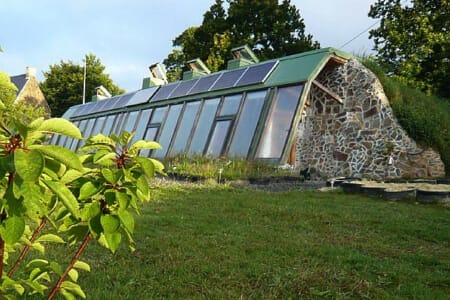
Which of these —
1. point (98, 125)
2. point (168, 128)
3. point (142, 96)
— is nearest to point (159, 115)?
point (168, 128)

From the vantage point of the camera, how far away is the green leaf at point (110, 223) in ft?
3.55

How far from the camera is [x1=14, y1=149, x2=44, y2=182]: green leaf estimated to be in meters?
0.83

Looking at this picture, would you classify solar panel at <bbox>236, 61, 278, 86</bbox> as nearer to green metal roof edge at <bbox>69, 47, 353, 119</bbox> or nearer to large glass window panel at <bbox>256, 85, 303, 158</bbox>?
green metal roof edge at <bbox>69, 47, 353, 119</bbox>

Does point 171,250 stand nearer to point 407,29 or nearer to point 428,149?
point 428,149

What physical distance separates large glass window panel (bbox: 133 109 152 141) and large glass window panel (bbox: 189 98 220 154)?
3.50m

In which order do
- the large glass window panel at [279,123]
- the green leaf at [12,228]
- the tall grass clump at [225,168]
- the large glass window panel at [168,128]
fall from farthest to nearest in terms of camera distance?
the large glass window panel at [168,128] → the large glass window panel at [279,123] → the tall grass clump at [225,168] → the green leaf at [12,228]

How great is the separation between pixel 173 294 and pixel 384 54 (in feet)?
73.1

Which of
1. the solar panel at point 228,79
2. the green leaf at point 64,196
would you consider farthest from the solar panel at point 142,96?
the green leaf at point 64,196

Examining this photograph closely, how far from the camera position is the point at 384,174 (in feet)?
40.0

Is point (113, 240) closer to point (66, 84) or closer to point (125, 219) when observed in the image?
point (125, 219)

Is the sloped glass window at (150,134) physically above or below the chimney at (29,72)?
below

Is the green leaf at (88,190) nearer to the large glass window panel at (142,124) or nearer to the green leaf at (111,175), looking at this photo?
the green leaf at (111,175)

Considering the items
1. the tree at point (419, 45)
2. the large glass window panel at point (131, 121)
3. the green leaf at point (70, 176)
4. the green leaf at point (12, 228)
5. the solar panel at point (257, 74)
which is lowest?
the green leaf at point (12, 228)

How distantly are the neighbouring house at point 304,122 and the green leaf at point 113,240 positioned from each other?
33.6 ft
